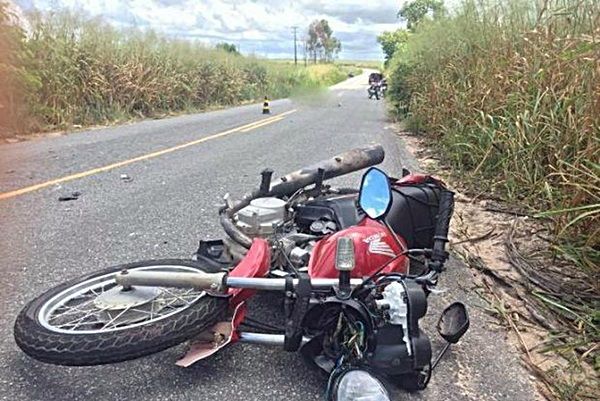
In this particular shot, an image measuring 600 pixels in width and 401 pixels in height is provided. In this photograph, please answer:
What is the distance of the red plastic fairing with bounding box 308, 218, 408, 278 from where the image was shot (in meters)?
2.16

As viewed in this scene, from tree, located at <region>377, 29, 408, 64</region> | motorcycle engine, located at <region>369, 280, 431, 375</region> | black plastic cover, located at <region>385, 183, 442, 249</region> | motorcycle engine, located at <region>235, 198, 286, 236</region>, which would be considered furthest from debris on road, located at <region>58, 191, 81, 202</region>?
tree, located at <region>377, 29, 408, 64</region>

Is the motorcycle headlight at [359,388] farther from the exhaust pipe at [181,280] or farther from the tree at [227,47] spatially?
the tree at [227,47]

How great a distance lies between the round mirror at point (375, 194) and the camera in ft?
7.72

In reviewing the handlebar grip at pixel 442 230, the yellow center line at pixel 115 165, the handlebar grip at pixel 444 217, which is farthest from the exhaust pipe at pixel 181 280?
the yellow center line at pixel 115 165

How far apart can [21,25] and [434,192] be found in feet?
31.1

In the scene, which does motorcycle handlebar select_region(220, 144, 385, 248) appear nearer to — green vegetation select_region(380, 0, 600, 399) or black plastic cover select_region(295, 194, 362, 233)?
black plastic cover select_region(295, 194, 362, 233)

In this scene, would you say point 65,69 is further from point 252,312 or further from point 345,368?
point 345,368

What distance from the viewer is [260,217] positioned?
2.57 m

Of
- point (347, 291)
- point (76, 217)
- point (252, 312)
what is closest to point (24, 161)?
point (76, 217)

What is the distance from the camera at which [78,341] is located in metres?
1.90

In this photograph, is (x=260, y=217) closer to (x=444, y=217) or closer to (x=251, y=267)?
(x=251, y=267)

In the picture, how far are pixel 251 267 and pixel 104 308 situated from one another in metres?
0.64

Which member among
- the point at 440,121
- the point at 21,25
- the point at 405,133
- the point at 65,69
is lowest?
the point at 405,133

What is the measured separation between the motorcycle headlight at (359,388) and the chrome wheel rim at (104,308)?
0.70 m
